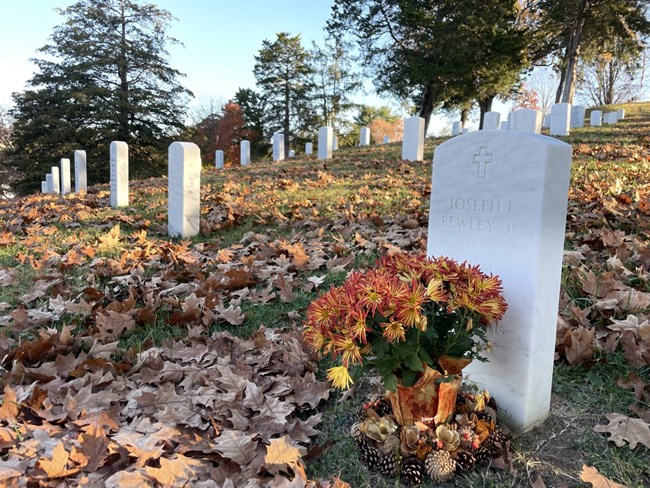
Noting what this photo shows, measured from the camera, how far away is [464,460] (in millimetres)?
1825

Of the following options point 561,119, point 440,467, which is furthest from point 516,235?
point 561,119

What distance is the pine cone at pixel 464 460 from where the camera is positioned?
182 centimetres

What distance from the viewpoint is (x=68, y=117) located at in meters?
31.5

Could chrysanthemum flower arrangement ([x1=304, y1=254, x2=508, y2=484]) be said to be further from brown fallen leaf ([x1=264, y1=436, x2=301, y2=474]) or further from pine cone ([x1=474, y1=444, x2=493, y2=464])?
brown fallen leaf ([x1=264, y1=436, x2=301, y2=474])

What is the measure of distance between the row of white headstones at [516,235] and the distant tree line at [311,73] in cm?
2233

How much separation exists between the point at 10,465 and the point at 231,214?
4862 mm

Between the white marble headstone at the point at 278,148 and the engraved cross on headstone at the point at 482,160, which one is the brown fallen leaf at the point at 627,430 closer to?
the engraved cross on headstone at the point at 482,160

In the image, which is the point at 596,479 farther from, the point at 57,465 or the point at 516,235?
the point at 57,465

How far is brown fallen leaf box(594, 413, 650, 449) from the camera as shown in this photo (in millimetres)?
1842

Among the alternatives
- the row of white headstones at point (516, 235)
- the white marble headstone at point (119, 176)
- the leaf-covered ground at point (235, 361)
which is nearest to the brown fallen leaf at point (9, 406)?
the leaf-covered ground at point (235, 361)

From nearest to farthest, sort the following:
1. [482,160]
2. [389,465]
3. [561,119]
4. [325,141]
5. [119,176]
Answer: [389,465], [482,160], [119,176], [325,141], [561,119]

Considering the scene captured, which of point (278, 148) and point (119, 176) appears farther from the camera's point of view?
point (278, 148)

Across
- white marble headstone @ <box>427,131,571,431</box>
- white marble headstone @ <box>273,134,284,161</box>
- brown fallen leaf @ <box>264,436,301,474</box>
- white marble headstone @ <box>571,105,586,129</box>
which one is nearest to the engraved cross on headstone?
white marble headstone @ <box>427,131,571,431</box>

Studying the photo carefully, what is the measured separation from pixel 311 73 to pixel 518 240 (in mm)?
41410
